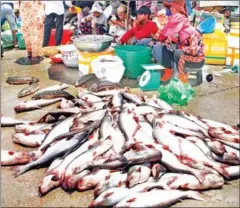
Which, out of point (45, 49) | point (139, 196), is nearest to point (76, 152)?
point (139, 196)

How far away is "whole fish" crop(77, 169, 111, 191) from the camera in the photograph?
3432 millimetres

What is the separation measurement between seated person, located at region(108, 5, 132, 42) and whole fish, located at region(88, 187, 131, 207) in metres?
6.97

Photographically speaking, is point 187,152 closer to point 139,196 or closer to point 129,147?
point 129,147

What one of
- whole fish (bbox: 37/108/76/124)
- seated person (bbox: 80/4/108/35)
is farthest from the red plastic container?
whole fish (bbox: 37/108/76/124)

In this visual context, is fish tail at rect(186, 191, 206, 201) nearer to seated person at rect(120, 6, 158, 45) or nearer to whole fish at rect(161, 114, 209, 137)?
whole fish at rect(161, 114, 209, 137)

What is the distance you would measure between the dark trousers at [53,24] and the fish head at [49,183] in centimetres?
649

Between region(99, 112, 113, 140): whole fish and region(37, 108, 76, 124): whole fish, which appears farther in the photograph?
region(37, 108, 76, 124): whole fish

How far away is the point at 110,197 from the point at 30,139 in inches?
62.4

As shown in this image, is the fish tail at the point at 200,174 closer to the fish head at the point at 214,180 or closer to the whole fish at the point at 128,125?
the fish head at the point at 214,180

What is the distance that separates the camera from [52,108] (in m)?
5.60

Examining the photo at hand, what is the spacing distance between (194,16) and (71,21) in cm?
448

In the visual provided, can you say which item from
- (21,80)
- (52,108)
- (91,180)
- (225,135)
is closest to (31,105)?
(52,108)

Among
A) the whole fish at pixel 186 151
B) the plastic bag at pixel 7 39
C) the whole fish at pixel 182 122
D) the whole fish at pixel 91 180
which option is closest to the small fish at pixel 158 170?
the whole fish at pixel 186 151

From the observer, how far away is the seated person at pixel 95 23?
393 inches
